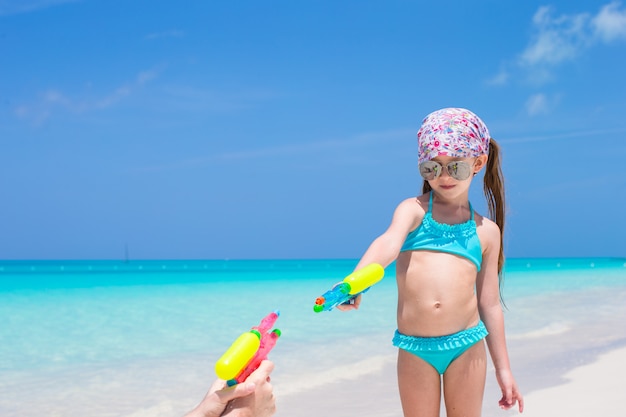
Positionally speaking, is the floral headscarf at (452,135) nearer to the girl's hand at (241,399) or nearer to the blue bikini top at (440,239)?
the blue bikini top at (440,239)

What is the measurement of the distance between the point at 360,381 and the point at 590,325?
511cm

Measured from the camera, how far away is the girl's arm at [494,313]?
3.08 m

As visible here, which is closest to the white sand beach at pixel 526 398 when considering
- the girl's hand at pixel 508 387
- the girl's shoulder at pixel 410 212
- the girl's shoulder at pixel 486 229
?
the girl's hand at pixel 508 387

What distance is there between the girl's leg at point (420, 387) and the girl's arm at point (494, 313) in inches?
11.0

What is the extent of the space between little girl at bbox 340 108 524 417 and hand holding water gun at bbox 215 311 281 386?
4.05ft

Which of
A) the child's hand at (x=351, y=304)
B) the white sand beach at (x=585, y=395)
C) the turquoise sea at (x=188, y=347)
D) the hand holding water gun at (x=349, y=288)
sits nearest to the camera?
the hand holding water gun at (x=349, y=288)

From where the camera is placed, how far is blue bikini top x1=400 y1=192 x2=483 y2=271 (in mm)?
3014

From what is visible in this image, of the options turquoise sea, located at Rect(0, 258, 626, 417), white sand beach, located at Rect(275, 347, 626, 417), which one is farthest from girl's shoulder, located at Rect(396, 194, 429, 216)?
turquoise sea, located at Rect(0, 258, 626, 417)

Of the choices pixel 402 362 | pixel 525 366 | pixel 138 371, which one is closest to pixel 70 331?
pixel 138 371

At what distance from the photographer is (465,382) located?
3.01 meters

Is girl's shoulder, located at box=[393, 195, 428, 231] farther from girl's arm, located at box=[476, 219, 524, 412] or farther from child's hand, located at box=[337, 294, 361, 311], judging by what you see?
child's hand, located at box=[337, 294, 361, 311]

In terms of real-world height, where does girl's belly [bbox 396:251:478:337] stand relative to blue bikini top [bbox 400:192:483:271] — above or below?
below

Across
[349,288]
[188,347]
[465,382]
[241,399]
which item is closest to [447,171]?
[465,382]

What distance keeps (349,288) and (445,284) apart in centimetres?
93
